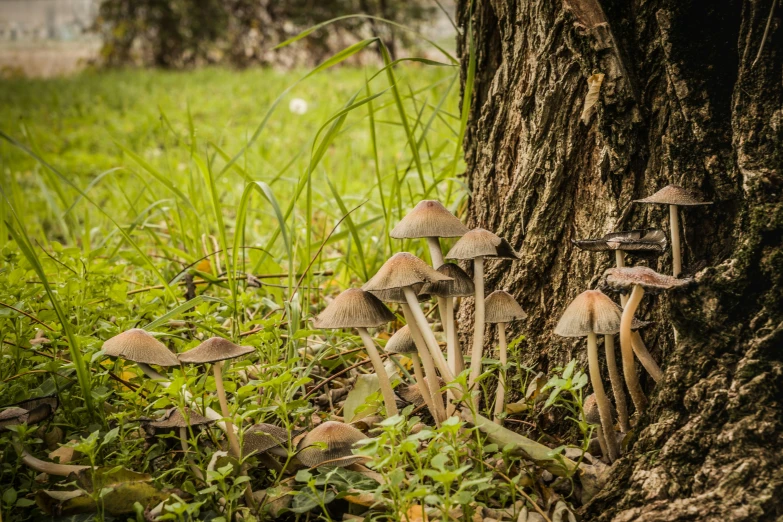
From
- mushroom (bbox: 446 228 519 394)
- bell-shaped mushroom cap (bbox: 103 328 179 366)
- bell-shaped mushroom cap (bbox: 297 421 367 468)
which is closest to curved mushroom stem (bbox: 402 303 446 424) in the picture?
mushroom (bbox: 446 228 519 394)

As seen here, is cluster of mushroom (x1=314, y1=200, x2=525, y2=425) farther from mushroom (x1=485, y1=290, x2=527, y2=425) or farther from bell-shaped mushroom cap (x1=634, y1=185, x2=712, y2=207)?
bell-shaped mushroom cap (x1=634, y1=185, x2=712, y2=207)

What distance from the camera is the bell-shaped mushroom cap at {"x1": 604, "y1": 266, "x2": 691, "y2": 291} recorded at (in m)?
1.38

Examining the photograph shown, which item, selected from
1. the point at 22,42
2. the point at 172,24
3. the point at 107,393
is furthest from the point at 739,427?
the point at 22,42

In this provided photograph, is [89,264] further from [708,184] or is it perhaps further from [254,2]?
[254,2]

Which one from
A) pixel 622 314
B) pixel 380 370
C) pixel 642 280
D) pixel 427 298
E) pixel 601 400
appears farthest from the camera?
pixel 427 298

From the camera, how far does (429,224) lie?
1662mm

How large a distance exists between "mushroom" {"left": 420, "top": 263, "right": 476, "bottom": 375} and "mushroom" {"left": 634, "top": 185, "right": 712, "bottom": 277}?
47 cm

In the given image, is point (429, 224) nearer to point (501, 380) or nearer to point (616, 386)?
point (501, 380)

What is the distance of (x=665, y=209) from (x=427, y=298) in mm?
655

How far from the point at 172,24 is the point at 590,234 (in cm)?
1579

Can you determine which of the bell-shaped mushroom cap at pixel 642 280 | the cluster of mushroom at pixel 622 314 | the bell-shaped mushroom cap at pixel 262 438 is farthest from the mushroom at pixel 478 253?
the bell-shaped mushroom cap at pixel 262 438

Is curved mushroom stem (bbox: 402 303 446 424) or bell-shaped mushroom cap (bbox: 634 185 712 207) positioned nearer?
bell-shaped mushroom cap (bbox: 634 185 712 207)

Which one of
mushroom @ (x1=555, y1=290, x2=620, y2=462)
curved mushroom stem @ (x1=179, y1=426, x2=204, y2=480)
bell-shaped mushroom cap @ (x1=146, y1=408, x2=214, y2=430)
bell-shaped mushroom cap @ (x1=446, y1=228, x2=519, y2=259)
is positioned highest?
bell-shaped mushroom cap @ (x1=446, y1=228, x2=519, y2=259)

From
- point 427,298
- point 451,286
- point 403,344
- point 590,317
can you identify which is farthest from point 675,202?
point 403,344
